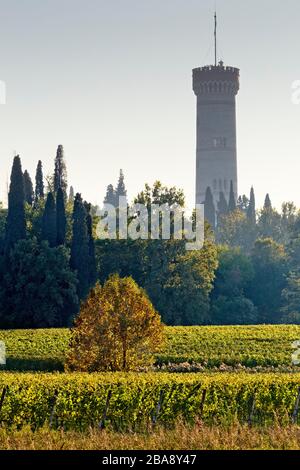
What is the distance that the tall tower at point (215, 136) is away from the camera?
637ft

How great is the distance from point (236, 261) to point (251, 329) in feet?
100

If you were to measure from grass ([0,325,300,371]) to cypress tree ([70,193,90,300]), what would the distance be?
40.6 ft

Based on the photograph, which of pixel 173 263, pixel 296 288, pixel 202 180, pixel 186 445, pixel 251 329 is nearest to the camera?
pixel 186 445

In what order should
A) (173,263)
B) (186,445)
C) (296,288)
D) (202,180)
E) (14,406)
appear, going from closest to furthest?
(186,445) → (14,406) → (173,263) → (296,288) → (202,180)

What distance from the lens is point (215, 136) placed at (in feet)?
636

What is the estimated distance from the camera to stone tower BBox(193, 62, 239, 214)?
194 m

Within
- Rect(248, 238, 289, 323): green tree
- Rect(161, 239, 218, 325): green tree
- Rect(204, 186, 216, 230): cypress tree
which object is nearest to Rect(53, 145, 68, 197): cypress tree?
Rect(248, 238, 289, 323): green tree

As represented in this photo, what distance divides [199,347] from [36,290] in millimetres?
22307

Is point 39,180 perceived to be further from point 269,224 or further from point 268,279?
point 269,224

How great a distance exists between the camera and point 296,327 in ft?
263

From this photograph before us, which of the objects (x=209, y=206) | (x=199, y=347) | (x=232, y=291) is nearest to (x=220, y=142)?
(x=209, y=206)

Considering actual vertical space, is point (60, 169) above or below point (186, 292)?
above
